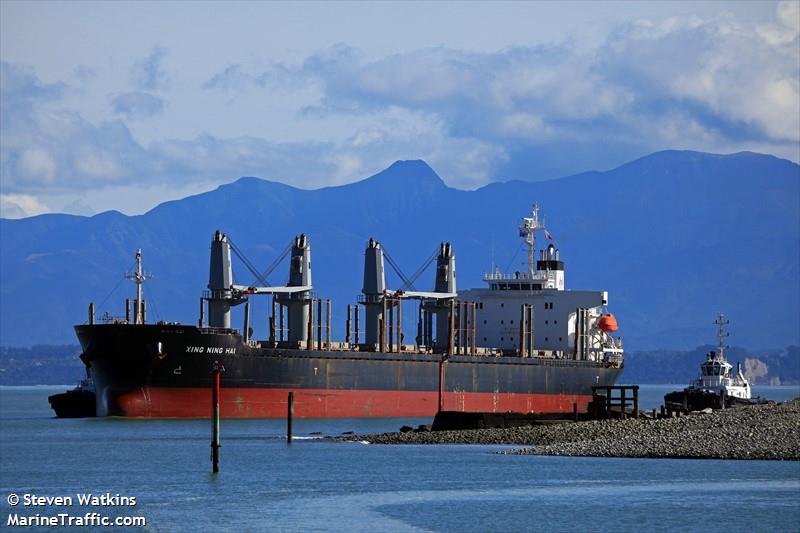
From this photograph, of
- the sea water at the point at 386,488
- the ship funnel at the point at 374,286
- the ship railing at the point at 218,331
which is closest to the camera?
the sea water at the point at 386,488

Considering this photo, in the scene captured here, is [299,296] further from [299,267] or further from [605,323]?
[605,323]

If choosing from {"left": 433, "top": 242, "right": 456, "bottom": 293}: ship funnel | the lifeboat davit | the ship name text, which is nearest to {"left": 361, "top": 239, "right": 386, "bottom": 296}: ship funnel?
{"left": 433, "top": 242, "right": 456, "bottom": 293}: ship funnel

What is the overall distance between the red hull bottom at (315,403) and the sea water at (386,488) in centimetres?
728

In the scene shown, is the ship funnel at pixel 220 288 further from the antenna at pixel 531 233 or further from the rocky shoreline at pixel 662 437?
the antenna at pixel 531 233

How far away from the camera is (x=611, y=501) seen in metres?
32.7

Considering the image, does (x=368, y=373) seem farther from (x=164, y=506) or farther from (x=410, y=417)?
(x=164, y=506)

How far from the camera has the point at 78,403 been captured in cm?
6353

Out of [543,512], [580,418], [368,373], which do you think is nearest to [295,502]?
[543,512]

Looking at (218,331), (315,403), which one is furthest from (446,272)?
(218,331)

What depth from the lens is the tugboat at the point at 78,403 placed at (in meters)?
63.2

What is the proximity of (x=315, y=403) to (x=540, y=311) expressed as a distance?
1606 cm

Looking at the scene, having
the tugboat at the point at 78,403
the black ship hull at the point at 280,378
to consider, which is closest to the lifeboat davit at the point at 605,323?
the black ship hull at the point at 280,378

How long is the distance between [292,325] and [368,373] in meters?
4.09

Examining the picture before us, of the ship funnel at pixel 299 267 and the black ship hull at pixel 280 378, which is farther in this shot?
the ship funnel at pixel 299 267
